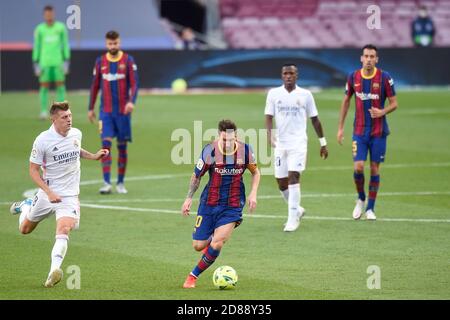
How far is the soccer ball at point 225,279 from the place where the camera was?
34.9 feet

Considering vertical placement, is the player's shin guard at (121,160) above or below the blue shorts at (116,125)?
below

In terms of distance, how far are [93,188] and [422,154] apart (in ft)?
25.5

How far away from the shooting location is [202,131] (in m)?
26.1

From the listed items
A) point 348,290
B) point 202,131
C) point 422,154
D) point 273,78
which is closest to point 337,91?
point 273,78

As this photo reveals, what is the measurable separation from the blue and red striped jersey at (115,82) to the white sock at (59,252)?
281 inches

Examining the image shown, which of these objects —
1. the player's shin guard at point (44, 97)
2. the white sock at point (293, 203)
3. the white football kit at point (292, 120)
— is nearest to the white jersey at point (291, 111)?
the white football kit at point (292, 120)

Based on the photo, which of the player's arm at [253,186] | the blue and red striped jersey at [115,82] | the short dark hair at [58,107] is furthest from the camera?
the blue and red striped jersey at [115,82]

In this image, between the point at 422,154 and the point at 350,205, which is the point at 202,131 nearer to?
the point at 422,154

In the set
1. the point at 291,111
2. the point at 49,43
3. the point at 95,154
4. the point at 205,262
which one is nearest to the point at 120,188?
the point at 291,111

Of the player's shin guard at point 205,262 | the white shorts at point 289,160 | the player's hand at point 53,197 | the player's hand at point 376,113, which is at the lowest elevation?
the player's shin guard at point 205,262

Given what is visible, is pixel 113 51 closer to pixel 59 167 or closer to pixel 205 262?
pixel 59 167

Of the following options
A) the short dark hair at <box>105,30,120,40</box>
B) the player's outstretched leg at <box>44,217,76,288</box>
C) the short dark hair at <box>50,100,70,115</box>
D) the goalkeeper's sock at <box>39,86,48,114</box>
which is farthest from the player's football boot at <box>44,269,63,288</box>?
the goalkeeper's sock at <box>39,86,48,114</box>

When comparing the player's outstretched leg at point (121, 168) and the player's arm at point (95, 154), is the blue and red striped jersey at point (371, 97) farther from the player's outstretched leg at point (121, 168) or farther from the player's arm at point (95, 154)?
the player's arm at point (95, 154)

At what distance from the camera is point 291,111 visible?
14.8 meters
